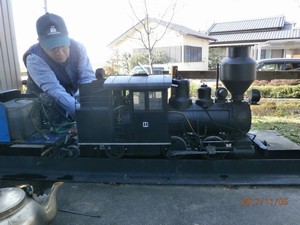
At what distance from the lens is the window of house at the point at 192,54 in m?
24.9

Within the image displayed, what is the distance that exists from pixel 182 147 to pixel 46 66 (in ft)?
7.90

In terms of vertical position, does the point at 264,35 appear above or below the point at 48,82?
above

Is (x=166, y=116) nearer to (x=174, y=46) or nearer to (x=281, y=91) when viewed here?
(x=281, y=91)

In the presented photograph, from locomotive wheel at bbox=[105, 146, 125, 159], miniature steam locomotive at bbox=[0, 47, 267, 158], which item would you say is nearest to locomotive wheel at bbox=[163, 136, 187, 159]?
miniature steam locomotive at bbox=[0, 47, 267, 158]

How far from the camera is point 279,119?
287 inches

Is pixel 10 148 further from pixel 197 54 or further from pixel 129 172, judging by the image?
pixel 197 54

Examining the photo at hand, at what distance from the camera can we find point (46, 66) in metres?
4.20

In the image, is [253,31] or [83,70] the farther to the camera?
[253,31]

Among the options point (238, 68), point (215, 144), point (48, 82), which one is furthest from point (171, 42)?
point (215, 144)

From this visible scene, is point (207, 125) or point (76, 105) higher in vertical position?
point (76, 105)

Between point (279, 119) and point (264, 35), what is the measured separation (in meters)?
27.7

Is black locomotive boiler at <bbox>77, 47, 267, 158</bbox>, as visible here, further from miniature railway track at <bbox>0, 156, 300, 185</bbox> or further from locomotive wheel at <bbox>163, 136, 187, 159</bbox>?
miniature railway track at <bbox>0, 156, 300, 185</bbox>

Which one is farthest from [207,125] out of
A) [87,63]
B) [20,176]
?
[20,176]

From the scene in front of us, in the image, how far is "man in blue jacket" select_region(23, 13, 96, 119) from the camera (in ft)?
12.8
